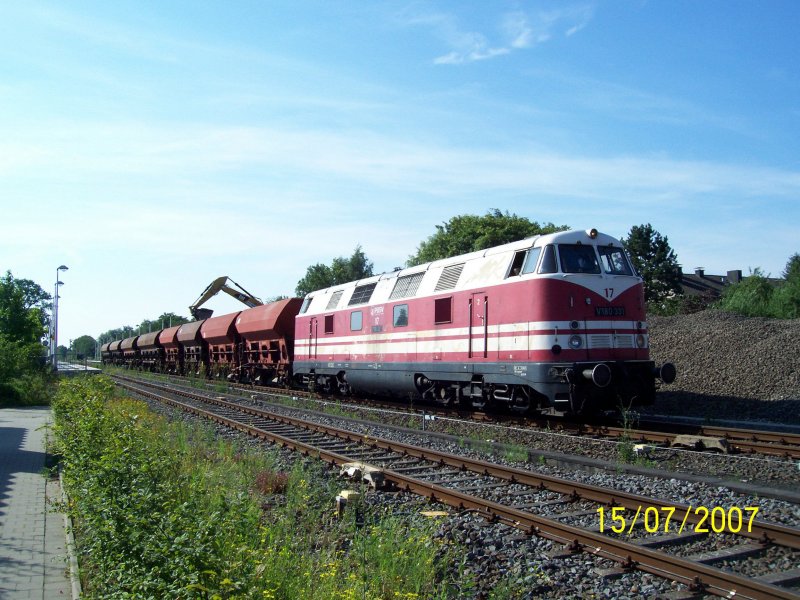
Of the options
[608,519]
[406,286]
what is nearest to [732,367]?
[406,286]

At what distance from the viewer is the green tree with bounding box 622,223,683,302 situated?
66.4m

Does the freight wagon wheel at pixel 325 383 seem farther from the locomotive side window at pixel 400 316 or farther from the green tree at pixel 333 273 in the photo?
the green tree at pixel 333 273

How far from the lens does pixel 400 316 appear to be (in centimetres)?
1817

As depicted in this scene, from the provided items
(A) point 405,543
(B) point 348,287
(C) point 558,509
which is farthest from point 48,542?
(B) point 348,287

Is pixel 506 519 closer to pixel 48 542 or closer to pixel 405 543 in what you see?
pixel 405 543

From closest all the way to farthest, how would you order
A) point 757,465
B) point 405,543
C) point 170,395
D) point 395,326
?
point 405,543, point 757,465, point 395,326, point 170,395

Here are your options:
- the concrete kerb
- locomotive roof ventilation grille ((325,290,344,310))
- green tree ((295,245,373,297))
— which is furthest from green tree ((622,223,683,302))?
the concrete kerb

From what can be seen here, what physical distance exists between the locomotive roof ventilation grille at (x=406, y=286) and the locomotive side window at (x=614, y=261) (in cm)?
519

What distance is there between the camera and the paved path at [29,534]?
5.79 m

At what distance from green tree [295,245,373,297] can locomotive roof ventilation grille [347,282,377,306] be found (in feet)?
204

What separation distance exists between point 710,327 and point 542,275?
1302 cm

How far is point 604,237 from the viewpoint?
14133mm

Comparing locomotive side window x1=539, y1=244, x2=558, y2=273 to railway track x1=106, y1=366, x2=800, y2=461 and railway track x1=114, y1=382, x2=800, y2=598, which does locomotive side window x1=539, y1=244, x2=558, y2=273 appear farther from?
railway track x1=114, y1=382, x2=800, y2=598

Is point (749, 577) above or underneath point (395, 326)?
underneath
